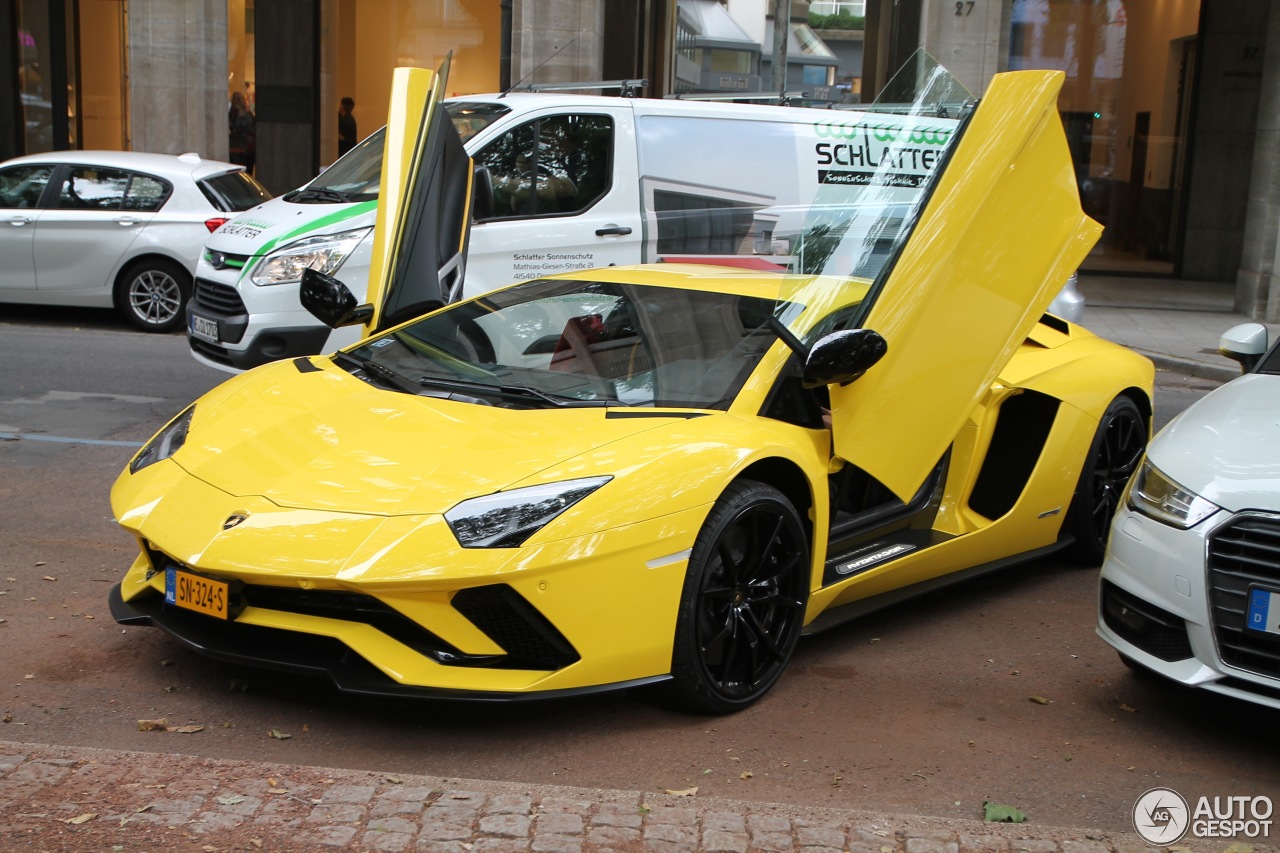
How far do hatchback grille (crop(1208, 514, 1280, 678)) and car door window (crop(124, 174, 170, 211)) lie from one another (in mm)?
10807

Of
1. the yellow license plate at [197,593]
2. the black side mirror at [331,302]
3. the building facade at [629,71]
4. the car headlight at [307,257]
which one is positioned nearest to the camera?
the yellow license plate at [197,593]

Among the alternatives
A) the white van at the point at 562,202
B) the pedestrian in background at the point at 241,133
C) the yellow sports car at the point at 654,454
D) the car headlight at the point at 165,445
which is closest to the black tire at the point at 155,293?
the white van at the point at 562,202

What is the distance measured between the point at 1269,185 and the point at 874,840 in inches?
627

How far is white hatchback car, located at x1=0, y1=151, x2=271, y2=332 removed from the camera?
1278 centimetres

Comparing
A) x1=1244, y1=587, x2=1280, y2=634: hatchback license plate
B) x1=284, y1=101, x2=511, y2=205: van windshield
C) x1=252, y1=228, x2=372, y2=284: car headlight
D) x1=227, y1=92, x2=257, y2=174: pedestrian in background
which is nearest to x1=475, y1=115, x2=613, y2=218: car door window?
x1=284, y1=101, x2=511, y2=205: van windshield

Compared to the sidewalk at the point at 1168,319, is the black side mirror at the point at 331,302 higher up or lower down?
higher up

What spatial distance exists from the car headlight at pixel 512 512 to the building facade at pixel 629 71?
1314 centimetres

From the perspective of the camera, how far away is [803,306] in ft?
16.8

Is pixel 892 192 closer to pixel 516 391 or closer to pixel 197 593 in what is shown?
pixel 516 391

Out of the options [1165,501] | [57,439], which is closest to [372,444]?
[1165,501]

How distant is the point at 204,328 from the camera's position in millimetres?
9445

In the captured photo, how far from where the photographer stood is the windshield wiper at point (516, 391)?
4.88 m

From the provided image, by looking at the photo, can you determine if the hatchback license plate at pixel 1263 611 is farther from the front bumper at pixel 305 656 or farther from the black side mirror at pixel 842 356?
the front bumper at pixel 305 656

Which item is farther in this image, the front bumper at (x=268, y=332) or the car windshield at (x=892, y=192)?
the front bumper at (x=268, y=332)
